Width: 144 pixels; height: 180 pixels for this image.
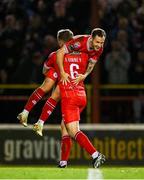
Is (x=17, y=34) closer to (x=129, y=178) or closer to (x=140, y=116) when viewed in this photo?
(x=140, y=116)

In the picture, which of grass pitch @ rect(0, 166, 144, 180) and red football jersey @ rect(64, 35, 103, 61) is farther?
red football jersey @ rect(64, 35, 103, 61)

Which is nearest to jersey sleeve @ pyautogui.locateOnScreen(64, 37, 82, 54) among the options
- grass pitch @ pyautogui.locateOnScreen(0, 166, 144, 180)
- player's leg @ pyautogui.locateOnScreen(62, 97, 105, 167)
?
player's leg @ pyautogui.locateOnScreen(62, 97, 105, 167)

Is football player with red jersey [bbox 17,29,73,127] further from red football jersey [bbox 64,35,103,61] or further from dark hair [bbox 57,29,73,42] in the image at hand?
red football jersey [bbox 64,35,103,61]

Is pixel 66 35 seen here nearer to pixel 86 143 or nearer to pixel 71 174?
pixel 86 143

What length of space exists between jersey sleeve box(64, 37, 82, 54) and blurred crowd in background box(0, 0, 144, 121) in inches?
134

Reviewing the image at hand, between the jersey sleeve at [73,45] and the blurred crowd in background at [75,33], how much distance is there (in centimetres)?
340

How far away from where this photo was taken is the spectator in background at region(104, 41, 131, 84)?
44.5 ft

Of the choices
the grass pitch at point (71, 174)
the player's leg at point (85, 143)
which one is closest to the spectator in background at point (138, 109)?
the grass pitch at point (71, 174)

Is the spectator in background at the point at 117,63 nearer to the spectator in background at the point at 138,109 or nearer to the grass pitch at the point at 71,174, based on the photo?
the spectator in background at the point at 138,109

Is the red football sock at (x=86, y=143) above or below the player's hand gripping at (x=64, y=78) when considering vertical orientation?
below

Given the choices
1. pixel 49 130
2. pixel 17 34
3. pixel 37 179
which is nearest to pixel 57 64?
pixel 37 179

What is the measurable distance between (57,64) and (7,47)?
3.87 meters

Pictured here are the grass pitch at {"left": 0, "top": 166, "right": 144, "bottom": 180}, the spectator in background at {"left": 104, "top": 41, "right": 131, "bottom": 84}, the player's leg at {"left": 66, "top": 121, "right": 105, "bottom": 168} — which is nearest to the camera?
the grass pitch at {"left": 0, "top": 166, "right": 144, "bottom": 180}

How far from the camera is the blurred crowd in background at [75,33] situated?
13.7 metres
